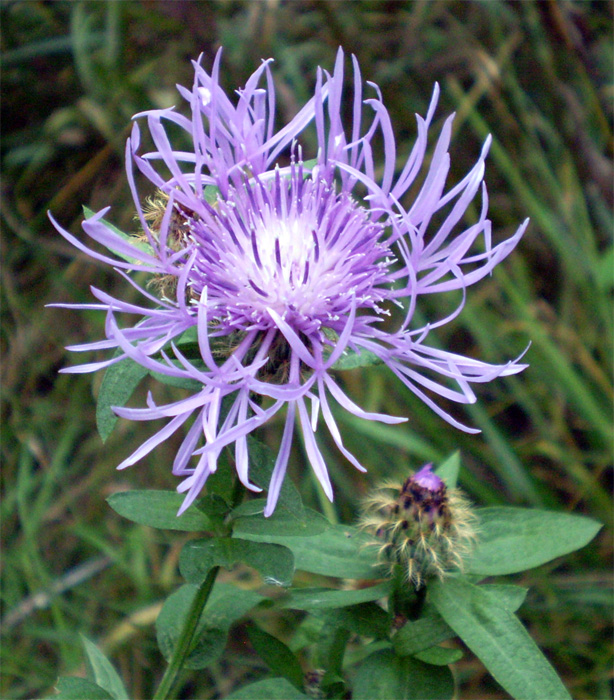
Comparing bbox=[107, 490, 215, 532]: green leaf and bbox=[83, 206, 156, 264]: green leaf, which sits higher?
bbox=[83, 206, 156, 264]: green leaf

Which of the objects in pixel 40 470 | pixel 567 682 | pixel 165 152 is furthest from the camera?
pixel 40 470

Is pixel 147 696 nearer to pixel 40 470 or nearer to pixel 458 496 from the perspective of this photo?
pixel 40 470

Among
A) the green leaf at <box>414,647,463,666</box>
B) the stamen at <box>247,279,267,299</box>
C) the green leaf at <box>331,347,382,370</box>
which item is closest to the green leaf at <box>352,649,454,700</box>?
the green leaf at <box>414,647,463,666</box>

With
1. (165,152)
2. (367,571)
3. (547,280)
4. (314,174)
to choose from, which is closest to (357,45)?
(547,280)

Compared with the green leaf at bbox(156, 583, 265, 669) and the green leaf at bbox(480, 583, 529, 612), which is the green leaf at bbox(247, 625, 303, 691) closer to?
the green leaf at bbox(156, 583, 265, 669)

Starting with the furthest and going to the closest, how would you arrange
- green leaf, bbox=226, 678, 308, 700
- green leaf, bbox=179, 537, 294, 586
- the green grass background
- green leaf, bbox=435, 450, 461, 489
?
1. the green grass background
2. green leaf, bbox=435, 450, 461, 489
3. green leaf, bbox=226, 678, 308, 700
4. green leaf, bbox=179, 537, 294, 586
